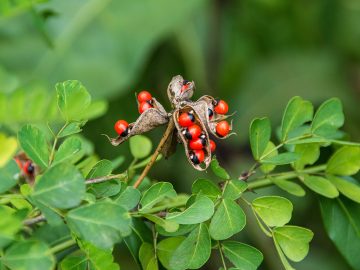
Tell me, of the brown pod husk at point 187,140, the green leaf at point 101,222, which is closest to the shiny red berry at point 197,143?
the brown pod husk at point 187,140

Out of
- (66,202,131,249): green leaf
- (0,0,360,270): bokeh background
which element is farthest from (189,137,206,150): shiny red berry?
(0,0,360,270): bokeh background

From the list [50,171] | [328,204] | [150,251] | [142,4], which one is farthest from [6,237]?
[142,4]

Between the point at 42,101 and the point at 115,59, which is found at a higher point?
the point at 42,101

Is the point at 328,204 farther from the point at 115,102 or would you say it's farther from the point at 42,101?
the point at 115,102

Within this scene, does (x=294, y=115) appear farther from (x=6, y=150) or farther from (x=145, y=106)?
(x=6, y=150)

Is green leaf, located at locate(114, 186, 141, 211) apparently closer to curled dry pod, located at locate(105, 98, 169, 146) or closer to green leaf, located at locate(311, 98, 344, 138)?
curled dry pod, located at locate(105, 98, 169, 146)

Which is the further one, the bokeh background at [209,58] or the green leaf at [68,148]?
the bokeh background at [209,58]

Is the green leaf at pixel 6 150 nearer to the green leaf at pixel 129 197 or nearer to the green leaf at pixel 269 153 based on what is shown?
the green leaf at pixel 129 197

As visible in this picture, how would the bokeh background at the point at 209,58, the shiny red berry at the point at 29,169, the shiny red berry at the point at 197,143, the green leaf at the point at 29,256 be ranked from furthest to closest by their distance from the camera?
the bokeh background at the point at 209,58
the shiny red berry at the point at 29,169
the shiny red berry at the point at 197,143
the green leaf at the point at 29,256
